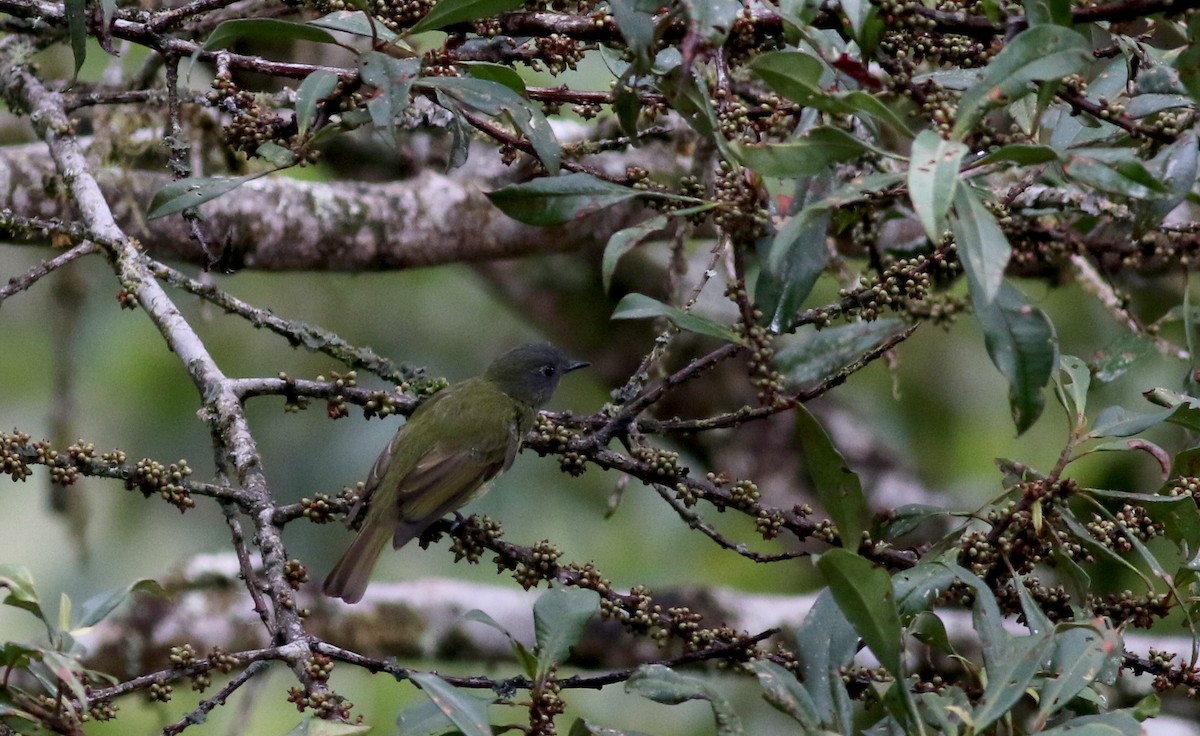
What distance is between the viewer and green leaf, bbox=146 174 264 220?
2621mm

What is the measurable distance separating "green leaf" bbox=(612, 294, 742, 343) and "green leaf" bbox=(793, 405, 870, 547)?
0.87 ft

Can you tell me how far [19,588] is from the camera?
85.5 inches

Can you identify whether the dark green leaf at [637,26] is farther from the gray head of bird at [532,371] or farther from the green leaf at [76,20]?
the gray head of bird at [532,371]

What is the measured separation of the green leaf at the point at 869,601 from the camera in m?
1.92

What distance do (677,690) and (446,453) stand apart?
2.41 metres

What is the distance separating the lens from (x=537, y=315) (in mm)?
7238

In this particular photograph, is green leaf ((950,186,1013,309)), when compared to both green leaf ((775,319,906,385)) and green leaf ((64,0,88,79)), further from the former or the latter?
green leaf ((64,0,88,79))

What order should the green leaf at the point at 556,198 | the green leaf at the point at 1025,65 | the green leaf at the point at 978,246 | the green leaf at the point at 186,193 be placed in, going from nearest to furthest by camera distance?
the green leaf at the point at 978,246
the green leaf at the point at 1025,65
the green leaf at the point at 556,198
the green leaf at the point at 186,193

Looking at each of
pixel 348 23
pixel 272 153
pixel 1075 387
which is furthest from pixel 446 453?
Result: pixel 1075 387

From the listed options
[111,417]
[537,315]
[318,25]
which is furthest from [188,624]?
[318,25]

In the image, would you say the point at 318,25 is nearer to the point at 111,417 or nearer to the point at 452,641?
the point at 452,641

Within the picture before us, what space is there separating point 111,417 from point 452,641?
112 inches

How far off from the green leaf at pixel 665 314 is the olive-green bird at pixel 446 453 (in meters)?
1.46

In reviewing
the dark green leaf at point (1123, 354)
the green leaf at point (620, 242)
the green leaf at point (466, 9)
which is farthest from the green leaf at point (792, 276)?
the dark green leaf at point (1123, 354)
